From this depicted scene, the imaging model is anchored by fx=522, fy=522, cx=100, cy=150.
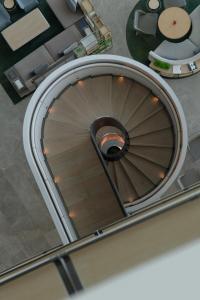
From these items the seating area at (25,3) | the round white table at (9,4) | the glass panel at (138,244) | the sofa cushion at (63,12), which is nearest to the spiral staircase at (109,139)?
the sofa cushion at (63,12)

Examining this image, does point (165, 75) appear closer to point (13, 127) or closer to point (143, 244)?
point (13, 127)

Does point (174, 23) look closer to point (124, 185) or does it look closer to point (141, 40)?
point (141, 40)

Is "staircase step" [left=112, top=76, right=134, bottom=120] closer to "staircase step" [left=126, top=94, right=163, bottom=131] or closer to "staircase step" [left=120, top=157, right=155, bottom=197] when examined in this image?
"staircase step" [left=126, top=94, right=163, bottom=131]

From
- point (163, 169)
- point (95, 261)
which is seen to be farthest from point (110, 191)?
point (95, 261)

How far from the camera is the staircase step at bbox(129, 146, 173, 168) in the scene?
12.0 metres

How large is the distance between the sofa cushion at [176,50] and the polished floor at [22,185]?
0.89 m

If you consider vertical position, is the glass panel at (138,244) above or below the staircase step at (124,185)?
below

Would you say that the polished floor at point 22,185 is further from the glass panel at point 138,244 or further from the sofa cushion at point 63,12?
the glass panel at point 138,244

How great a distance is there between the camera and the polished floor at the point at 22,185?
13.2 meters

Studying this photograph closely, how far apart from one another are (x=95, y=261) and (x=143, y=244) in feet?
1.73

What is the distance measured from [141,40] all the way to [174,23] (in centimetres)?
Answer: 94

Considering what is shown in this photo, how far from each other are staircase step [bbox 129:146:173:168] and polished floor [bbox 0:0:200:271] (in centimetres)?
267

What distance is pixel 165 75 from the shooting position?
12914 millimetres

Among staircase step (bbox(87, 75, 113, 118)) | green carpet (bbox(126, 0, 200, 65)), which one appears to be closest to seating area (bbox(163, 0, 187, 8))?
green carpet (bbox(126, 0, 200, 65))
